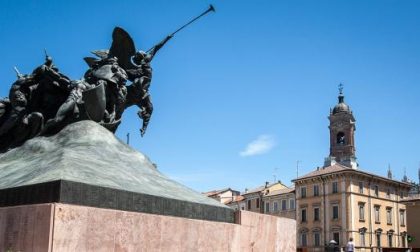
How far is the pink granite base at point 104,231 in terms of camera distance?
5941 mm

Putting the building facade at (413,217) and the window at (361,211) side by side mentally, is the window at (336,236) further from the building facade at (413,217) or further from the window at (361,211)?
the building facade at (413,217)

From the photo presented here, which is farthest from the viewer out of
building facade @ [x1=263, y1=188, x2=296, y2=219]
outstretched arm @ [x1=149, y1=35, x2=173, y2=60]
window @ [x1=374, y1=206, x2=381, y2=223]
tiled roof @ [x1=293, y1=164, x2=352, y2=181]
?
building facade @ [x1=263, y1=188, x2=296, y2=219]

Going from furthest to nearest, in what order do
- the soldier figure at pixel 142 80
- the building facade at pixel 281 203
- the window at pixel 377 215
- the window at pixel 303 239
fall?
the building facade at pixel 281 203, the window at pixel 303 239, the window at pixel 377 215, the soldier figure at pixel 142 80

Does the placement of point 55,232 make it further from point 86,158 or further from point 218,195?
point 218,195

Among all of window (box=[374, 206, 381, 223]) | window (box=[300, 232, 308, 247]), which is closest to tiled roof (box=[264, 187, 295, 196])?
window (box=[300, 232, 308, 247])

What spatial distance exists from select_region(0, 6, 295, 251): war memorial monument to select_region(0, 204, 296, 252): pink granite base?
0.04ft

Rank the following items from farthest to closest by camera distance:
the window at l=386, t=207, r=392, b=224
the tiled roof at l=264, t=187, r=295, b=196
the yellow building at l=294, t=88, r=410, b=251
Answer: the tiled roof at l=264, t=187, r=295, b=196 → the window at l=386, t=207, r=392, b=224 → the yellow building at l=294, t=88, r=410, b=251

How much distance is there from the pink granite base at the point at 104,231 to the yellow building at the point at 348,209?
155 ft

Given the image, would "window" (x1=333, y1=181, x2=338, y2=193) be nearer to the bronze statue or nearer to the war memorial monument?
the war memorial monument

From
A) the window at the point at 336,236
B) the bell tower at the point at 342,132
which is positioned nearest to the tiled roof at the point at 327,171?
the window at the point at 336,236

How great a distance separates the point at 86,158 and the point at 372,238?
51.8 meters

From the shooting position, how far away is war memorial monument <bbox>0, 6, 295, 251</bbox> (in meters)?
6.21

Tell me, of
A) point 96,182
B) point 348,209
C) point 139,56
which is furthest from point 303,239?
point 96,182

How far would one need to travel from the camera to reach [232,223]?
8398 millimetres
